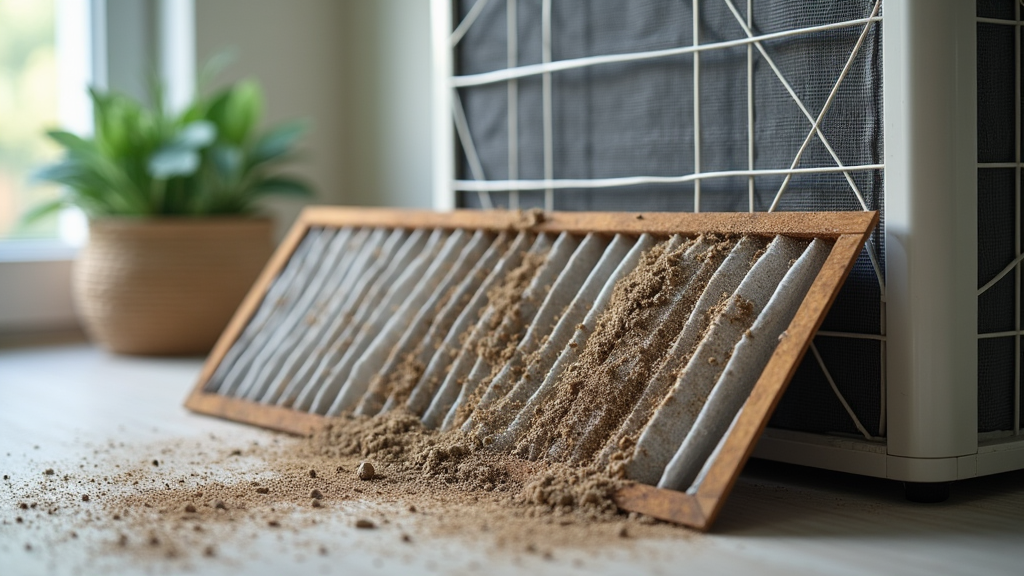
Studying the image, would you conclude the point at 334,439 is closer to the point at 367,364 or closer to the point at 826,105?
the point at 367,364

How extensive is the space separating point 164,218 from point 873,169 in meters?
2.30

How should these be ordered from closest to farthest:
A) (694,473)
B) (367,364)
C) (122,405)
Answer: (694,473) → (367,364) → (122,405)

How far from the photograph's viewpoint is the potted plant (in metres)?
3.17

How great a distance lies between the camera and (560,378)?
1.71m

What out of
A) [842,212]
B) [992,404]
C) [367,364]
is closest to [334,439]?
[367,364]

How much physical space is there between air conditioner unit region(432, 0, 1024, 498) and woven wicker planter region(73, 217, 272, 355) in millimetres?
1573

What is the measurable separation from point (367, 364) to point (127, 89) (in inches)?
91.5

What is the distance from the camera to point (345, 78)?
4.05 meters

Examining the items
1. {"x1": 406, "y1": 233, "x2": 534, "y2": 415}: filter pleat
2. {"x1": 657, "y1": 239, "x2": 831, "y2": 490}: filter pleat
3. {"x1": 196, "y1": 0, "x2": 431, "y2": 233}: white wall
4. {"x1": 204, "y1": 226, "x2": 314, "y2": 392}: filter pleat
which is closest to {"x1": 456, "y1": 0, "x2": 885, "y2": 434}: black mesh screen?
{"x1": 657, "y1": 239, "x2": 831, "y2": 490}: filter pleat

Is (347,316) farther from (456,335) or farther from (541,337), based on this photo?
(541,337)

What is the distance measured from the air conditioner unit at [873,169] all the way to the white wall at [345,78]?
161 centimetres

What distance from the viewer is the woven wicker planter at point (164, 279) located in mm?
3174

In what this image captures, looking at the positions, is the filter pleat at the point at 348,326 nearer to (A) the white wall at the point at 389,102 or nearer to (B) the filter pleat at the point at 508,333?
(B) the filter pleat at the point at 508,333

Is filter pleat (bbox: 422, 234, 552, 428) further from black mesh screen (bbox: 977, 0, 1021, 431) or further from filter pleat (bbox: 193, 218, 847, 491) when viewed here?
black mesh screen (bbox: 977, 0, 1021, 431)
